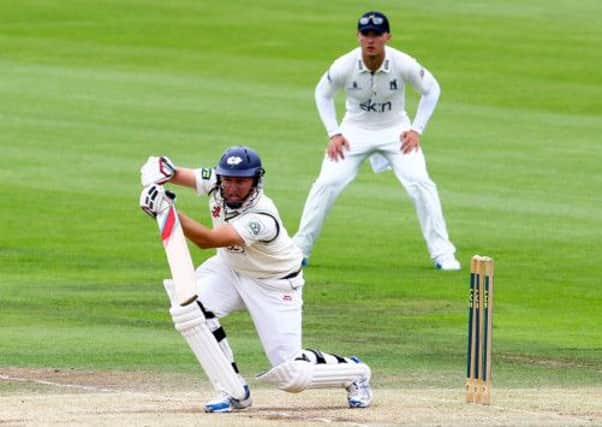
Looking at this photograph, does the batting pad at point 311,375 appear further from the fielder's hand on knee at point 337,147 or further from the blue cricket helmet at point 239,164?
the fielder's hand on knee at point 337,147

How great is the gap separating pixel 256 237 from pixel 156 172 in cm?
64

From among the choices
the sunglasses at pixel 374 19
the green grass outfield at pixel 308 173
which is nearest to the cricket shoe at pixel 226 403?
the green grass outfield at pixel 308 173

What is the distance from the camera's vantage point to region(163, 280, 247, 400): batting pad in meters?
9.73

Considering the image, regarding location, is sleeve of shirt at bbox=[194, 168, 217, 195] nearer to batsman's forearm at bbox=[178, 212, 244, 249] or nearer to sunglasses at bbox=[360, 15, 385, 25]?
batsman's forearm at bbox=[178, 212, 244, 249]

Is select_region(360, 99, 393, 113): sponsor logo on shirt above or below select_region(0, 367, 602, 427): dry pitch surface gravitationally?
above

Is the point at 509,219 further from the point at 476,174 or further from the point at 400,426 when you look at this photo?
the point at 400,426

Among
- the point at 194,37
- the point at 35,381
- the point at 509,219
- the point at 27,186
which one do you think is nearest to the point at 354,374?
the point at 35,381

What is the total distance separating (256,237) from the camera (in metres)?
9.80

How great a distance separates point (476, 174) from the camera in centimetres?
2270

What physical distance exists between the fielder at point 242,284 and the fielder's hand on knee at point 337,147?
613cm

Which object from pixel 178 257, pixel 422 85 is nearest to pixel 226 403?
pixel 178 257

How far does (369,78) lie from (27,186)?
21.6ft

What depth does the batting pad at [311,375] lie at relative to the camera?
9.98 metres

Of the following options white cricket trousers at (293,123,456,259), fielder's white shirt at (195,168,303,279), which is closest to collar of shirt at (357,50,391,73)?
white cricket trousers at (293,123,456,259)
